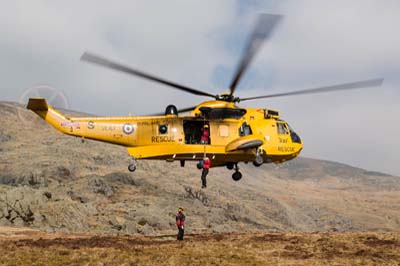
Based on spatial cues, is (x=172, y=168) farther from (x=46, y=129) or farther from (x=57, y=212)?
(x=57, y=212)

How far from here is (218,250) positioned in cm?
1973

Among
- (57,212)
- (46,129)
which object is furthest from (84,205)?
(46,129)

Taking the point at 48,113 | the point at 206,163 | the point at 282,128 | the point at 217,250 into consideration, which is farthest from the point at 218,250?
the point at 48,113

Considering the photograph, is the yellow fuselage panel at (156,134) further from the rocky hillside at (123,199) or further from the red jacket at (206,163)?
the rocky hillside at (123,199)

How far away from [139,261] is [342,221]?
217 feet

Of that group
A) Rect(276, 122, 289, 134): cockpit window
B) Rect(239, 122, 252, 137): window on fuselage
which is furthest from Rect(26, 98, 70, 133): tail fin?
Rect(276, 122, 289, 134): cockpit window

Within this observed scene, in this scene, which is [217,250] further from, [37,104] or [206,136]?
[37,104]

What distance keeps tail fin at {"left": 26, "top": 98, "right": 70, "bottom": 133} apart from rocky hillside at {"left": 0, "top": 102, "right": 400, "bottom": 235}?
21.8 feet

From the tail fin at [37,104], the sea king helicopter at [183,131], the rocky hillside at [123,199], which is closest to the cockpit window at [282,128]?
the sea king helicopter at [183,131]

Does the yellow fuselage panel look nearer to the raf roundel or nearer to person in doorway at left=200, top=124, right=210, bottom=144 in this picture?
the raf roundel

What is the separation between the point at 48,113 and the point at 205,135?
26.3 feet

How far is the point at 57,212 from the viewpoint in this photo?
39.2 m

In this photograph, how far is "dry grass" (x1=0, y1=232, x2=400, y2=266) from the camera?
1786cm

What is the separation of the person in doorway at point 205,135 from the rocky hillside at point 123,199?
12919 millimetres
